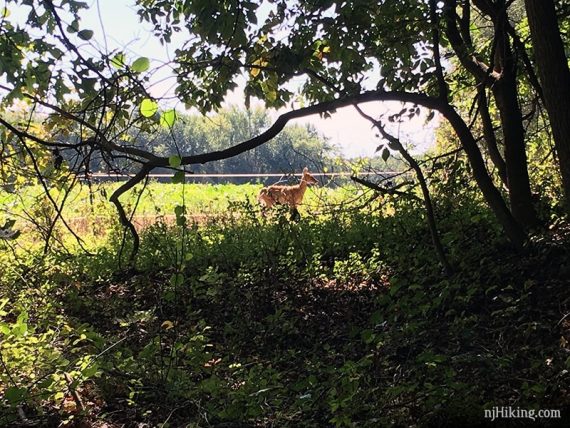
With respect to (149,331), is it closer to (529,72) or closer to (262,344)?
(262,344)

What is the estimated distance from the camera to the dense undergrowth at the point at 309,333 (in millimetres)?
2805

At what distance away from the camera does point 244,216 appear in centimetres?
859

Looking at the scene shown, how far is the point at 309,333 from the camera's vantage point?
4.86 meters

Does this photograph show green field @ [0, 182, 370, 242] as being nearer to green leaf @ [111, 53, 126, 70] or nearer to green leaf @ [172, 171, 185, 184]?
green leaf @ [111, 53, 126, 70]

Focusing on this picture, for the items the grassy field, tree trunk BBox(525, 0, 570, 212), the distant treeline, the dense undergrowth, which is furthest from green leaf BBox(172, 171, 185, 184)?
the grassy field

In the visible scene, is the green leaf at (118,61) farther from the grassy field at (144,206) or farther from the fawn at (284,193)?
the fawn at (284,193)

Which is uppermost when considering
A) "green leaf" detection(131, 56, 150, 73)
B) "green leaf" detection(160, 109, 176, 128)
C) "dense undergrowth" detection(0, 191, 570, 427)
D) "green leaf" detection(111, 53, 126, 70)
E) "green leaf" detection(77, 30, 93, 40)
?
"green leaf" detection(77, 30, 93, 40)

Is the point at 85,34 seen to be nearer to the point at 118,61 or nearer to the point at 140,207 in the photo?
the point at 118,61

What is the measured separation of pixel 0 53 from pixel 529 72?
4.07m

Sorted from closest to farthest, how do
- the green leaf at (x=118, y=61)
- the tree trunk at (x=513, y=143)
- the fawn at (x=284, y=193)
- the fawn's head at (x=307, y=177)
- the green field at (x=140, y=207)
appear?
the green leaf at (x=118, y=61) < the tree trunk at (x=513, y=143) < the green field at (x=140, y=207) < the fawn's head at (x=307, y=177) < the fawn at (x=284, y=193)

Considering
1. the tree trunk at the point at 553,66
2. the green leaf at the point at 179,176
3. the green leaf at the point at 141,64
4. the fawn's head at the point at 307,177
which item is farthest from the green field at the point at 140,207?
the green leaf at the point at 141,64

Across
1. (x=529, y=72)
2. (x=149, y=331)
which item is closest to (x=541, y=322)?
(x=529, y=72)

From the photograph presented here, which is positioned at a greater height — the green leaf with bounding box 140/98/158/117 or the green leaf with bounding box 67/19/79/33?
the green leaf with bounding box 67/19/79/33

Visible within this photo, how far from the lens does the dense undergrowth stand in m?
2.80
